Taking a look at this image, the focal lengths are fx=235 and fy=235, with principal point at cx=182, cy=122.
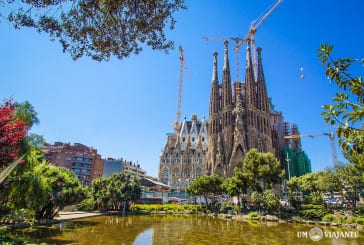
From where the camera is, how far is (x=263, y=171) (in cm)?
3119

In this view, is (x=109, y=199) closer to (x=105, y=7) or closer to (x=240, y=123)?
(x=105, y=7)

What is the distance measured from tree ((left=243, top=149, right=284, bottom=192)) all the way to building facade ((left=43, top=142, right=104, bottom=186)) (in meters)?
50.3

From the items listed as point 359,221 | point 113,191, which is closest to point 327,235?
point 359,221

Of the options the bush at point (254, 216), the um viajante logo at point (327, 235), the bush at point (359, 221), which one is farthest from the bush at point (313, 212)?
the um viajante logo at point (327, 235)

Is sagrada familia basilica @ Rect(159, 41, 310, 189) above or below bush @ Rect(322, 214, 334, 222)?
above

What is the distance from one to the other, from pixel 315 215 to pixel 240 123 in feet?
135

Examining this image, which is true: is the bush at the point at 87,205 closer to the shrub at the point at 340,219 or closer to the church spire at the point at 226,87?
the shrub at the point at 340,219

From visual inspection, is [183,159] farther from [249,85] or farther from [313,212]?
[313,212]

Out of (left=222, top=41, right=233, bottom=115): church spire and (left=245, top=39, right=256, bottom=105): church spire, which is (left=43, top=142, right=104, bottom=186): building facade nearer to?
(left=222, top=41, right=233, bottom=115): church spire

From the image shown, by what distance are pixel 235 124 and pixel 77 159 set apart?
47.1m

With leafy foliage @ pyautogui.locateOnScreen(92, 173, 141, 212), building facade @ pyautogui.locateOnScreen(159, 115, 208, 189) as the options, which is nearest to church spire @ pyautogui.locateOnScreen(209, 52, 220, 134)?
building facade @ pyautogui.locateOnScreen(159, 115, 208, 189)

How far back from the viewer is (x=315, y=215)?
2558 centimetres

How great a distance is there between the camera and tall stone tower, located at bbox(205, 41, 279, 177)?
64.1m

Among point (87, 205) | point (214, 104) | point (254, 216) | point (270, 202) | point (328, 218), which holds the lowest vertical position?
point (254, 216)
